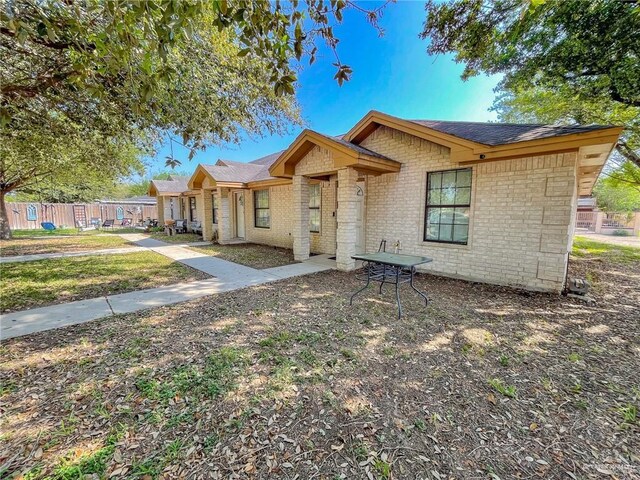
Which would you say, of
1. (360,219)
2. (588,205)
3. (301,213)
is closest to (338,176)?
(360,219)

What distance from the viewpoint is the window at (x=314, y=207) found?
10117 millimetres

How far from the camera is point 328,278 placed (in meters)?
6.91

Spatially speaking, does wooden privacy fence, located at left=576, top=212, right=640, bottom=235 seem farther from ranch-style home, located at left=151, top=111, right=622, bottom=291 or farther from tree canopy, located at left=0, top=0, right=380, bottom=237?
tree canopy, located at left=0, top=0, right=380, bottom=237

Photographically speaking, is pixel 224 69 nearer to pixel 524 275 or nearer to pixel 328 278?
pixel 328 278

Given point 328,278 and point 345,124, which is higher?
point 345,124

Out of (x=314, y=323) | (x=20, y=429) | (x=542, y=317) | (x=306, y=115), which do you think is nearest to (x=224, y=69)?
(x=306, y=115)

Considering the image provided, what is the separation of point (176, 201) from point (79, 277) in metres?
17.1

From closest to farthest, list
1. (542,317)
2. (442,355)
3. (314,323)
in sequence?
1. (442,355)
2. (314,323)
3. (542,317)

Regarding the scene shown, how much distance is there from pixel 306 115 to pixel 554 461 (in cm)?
692

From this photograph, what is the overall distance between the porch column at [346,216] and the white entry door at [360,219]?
0.67 m

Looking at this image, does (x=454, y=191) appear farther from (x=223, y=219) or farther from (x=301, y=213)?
(x=223, y=219)

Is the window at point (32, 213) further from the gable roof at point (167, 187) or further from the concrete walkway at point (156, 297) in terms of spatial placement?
the concrete walkway at point (156, 297)

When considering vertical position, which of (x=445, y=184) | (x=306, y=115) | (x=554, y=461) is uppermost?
(x=306, y=115)

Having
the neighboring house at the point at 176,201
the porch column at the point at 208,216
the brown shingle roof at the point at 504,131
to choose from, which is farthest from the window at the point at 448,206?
the neighboring house at the point at 176,201
